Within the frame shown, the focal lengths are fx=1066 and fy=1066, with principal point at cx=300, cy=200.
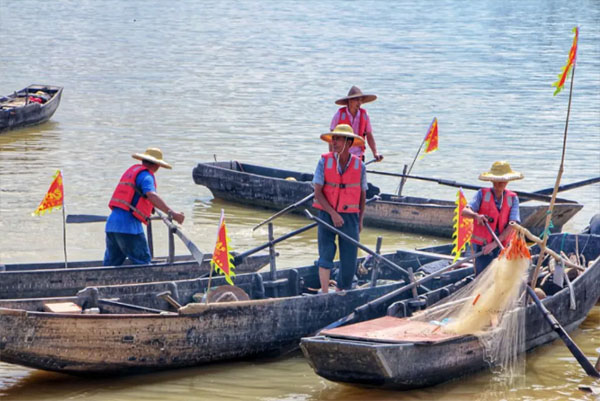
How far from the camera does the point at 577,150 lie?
2097 cm

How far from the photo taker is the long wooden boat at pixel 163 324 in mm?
7641

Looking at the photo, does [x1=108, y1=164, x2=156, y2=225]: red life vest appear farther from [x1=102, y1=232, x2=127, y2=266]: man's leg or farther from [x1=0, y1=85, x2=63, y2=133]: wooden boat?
[x1=0, y1=85, x2=63, y2=133]: wooden boat

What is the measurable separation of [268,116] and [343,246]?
638 inches

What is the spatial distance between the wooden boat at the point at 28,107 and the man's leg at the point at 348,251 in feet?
42.9

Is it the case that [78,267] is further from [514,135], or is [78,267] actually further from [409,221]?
[514,135]

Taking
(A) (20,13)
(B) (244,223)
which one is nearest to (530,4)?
(A) (20,13)

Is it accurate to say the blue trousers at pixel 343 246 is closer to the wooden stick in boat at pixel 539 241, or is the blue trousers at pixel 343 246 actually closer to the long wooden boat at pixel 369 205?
the wooden stick in boat at pixel 539 241

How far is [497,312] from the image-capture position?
8367mm

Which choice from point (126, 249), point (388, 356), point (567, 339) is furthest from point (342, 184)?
point (567, 339)

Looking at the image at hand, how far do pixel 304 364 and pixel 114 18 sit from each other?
1949 inches

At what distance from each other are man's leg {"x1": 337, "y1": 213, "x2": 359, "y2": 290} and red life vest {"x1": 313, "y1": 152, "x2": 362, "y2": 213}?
0.37ft

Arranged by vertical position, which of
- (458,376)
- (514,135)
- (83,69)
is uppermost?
(83,69)

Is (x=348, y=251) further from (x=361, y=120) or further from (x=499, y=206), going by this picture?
(x=361, y=120)

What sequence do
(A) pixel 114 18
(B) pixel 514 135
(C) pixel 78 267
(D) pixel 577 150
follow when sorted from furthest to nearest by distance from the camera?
(A) pixel 114 18 → (B) pixel 514 135 → (D) pixel 577 150 → (C) pixel 78 267
